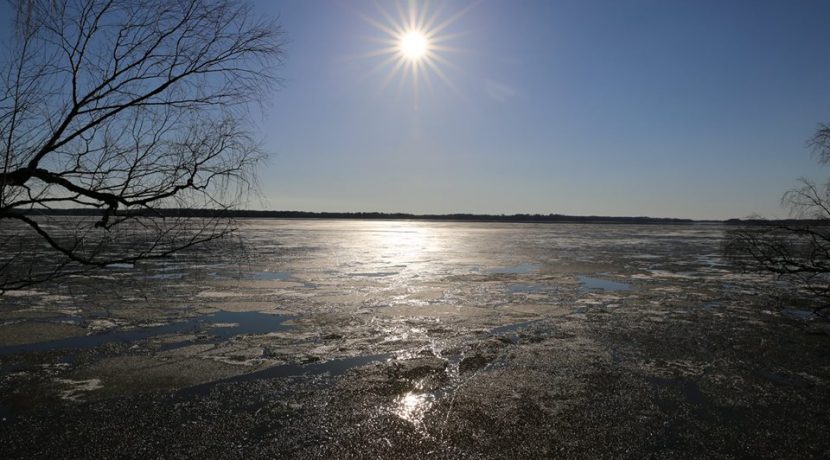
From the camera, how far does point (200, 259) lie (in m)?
19.0

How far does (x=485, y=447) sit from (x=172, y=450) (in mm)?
2574

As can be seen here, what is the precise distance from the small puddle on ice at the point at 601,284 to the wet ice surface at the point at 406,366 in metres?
0.88

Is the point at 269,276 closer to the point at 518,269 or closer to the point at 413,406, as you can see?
the point at 518,269

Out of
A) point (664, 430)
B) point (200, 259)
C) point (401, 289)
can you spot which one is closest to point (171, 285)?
point (401, 289)

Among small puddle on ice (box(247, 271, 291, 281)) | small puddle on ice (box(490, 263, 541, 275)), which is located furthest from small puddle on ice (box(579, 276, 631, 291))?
small puddle on ice (box(247, 271, 291, 281))

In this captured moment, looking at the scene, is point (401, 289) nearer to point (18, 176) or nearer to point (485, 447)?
point (485, 447)

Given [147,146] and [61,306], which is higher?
[147,146]

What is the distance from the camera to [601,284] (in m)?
13.8

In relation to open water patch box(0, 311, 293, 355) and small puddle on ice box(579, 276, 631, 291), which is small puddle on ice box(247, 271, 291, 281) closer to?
open water patch box(0, 311, 293, 355)

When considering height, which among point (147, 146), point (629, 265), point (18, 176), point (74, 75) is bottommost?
point (629, 265)

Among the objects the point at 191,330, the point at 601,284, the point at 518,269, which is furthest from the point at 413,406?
the point at 518,269

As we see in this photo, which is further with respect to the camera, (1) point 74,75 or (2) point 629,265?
(2) point 629,265

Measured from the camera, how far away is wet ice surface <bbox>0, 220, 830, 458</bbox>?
174 inches

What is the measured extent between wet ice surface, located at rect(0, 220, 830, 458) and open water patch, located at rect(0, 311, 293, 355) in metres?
0.05
